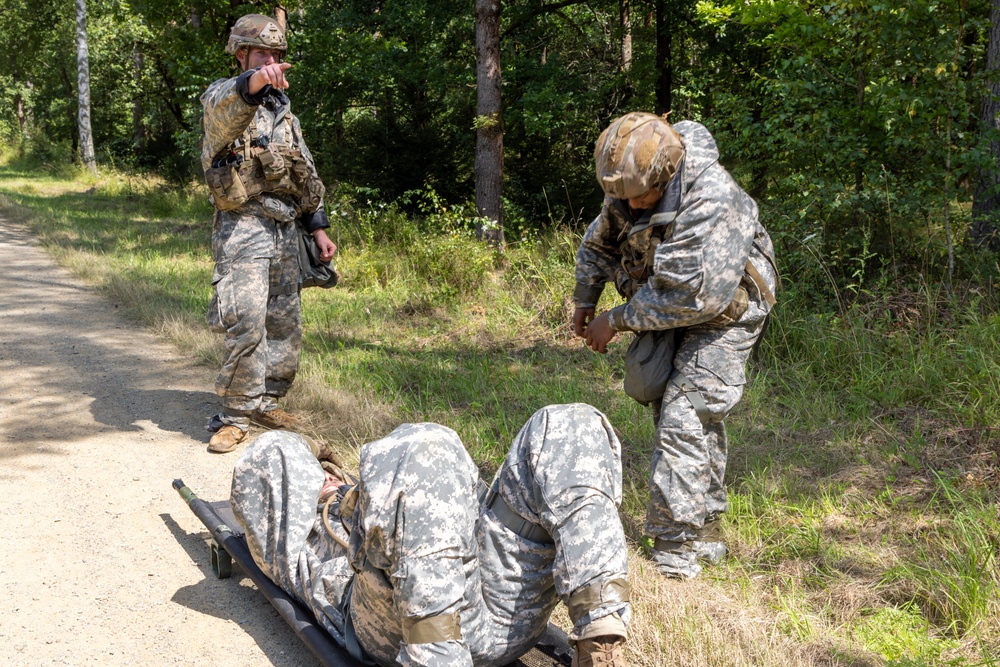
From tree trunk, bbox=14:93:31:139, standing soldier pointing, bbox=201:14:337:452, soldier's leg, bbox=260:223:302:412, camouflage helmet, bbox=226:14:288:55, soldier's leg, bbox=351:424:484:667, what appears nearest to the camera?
soldier's leg, bbox=351:424:484:667

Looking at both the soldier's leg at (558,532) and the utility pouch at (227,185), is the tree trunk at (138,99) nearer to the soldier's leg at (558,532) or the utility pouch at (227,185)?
the utility pouch at (227,185)

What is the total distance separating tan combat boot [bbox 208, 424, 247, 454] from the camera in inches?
212

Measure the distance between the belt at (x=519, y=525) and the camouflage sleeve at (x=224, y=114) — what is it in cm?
322

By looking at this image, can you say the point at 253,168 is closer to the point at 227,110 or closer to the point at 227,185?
the point at 227,185

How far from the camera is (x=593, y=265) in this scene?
4211mm

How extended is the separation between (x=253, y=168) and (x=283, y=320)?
1.02 meters

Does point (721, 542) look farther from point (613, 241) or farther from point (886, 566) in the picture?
point (613, 241)

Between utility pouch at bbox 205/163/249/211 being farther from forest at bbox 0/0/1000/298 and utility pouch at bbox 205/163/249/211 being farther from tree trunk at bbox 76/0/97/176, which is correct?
tree trunk at bbox 76/0/97/176

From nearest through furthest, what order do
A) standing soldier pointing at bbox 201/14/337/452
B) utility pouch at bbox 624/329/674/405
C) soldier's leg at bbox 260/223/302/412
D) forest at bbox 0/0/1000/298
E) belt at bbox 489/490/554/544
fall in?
belt at bbox 489/490/554/544
utility pouch at bbox 624/329/674/405
standing soldier pointing at bbox 201/14/337/452
soldier's leg at bbox 260/223/302/412
forest at bbox 0/0/1000/298

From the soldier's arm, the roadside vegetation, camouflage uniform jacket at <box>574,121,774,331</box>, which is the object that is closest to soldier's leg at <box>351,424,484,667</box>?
the roadside vegetation

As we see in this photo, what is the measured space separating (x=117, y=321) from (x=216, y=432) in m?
3.48

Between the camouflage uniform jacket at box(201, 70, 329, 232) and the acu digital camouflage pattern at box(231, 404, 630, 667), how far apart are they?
2.95 meters

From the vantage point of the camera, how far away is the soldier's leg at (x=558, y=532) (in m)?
2.36

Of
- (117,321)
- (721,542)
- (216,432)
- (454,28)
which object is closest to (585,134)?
(454,28)
